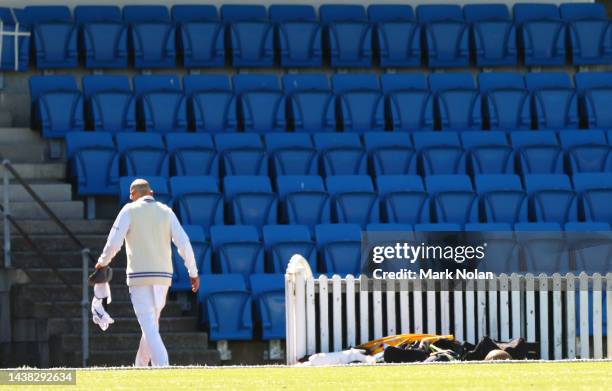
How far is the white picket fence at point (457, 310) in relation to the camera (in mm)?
13656

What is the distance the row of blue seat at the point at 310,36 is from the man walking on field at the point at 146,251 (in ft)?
21.6

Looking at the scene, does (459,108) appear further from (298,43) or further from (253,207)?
(253,207)

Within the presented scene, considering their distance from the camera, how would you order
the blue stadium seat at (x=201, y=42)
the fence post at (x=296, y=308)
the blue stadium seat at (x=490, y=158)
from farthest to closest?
the blue stadium seat at (x=201, y=42), the blue stadium seat at (x=490, y=158), the fence post at (x=296, y=308)

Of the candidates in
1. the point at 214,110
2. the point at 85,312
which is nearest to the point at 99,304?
the point at 85,312

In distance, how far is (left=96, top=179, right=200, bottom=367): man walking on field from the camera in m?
12.5

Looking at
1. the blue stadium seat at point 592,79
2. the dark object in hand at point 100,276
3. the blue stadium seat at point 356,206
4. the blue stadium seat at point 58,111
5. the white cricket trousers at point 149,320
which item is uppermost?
the blue stadium seat at point 592,79

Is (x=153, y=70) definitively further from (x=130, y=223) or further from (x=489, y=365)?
(x=489, y=365)

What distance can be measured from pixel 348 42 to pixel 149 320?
25.4ft

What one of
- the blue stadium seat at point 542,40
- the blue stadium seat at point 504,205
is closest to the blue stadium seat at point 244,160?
the blue stadium seat at point 504,205

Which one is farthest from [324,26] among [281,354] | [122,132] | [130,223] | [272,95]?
[130,223]

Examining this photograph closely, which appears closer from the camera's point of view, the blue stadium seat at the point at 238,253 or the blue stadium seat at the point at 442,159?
the blue stadium seat at the point at 238,253

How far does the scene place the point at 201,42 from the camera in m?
19.1

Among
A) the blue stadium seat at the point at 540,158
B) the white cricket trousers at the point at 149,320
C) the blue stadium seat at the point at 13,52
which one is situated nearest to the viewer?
the white cricket trousers at the point at 149,320

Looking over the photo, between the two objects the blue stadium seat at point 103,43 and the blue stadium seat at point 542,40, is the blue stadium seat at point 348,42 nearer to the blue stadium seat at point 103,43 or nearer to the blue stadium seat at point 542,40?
the blue stadium seat at point 542,40
